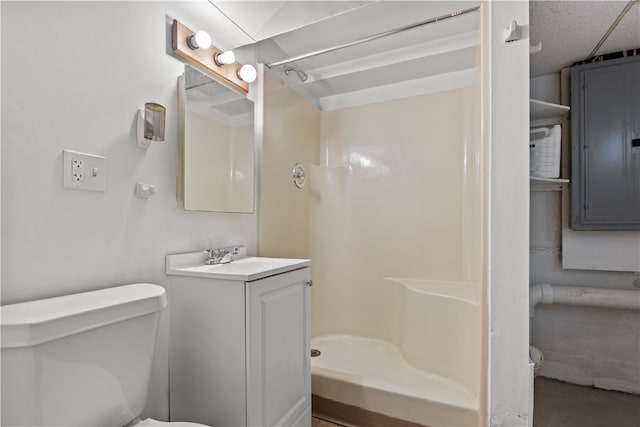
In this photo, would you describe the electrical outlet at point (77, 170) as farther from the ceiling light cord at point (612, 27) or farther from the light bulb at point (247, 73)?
the ceiling light cord at point (612, 27)

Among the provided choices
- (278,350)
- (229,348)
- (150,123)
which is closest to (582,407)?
(278,350)

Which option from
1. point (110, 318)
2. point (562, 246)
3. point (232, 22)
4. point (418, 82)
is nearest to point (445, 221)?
point (562, 246)

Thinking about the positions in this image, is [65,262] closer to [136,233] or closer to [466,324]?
[136,233]

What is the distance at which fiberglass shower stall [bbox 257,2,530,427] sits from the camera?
5.66 ft

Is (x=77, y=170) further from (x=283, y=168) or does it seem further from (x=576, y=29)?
(x=576, y=29)

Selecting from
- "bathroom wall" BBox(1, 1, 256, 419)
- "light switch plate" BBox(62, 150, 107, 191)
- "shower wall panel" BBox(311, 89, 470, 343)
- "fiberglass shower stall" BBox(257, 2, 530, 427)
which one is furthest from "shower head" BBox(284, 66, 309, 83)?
"light switch plate" BBox(62, 150, 107, 191)

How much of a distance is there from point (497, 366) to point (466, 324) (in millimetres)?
961

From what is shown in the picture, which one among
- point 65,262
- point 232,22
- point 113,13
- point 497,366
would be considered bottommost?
point 497,366

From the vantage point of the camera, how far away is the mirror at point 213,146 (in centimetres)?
140

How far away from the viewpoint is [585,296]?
Result: 2.00m

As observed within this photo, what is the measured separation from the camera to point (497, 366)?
0.86 metres

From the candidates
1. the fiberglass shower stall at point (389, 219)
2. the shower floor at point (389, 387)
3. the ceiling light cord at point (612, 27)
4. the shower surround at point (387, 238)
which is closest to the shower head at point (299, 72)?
the fiberglass shower stall at point (389, 219)

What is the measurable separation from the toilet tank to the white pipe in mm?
2094

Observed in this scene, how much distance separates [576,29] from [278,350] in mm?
2251
